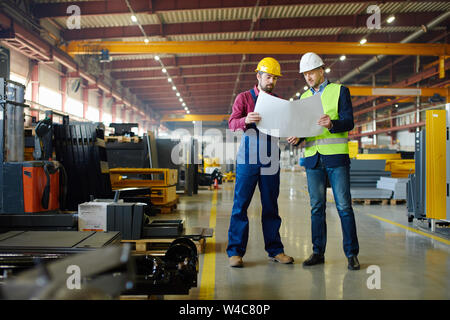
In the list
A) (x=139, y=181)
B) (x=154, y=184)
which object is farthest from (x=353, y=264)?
(x=139, y=181)

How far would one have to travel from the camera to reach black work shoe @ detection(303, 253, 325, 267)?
3.04 meters

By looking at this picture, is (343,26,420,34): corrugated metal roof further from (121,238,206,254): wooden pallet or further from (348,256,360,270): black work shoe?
(121,238,206,254): wooden pallet

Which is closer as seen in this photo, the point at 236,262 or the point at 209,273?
the point at 209,273

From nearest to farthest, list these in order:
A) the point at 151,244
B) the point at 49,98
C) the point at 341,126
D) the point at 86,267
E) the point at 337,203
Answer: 1. the point at 86,267
2. the point at 341,126
3. the point at 337,203
4. the point at 151,244
5. the point at 49,98

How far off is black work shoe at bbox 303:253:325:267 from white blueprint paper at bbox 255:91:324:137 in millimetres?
1070

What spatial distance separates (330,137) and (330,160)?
7.6 inches

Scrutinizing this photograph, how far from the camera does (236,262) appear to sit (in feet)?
9.86

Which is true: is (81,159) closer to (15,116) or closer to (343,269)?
(15,116)

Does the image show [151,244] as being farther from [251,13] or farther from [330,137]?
[251,13]

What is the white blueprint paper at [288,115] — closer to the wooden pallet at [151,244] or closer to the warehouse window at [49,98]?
the wooden pallet at [151,244]

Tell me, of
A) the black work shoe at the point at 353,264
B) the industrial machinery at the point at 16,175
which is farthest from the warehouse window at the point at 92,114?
the black work shoe at the point at 353,264
